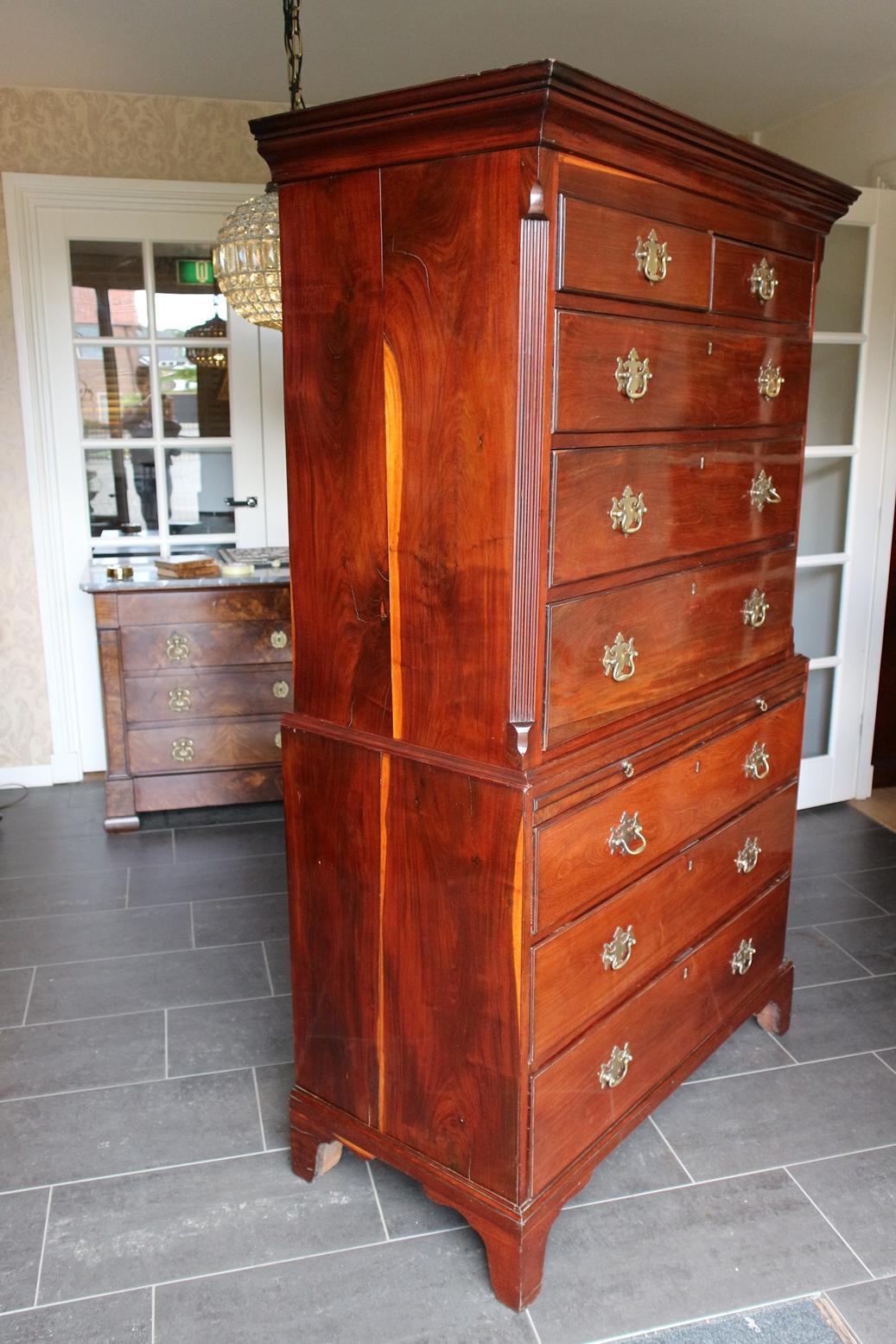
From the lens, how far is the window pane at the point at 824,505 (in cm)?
356

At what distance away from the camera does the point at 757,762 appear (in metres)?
2.24

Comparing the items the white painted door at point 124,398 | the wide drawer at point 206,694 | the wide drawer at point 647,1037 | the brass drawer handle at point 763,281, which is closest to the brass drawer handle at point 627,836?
the wide drawer at point 647,1037

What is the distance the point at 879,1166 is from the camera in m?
2.07

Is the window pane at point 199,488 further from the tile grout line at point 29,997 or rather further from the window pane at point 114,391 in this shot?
the tile grout line at point 29,997

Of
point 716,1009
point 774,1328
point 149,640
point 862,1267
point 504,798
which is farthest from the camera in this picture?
point 149,640

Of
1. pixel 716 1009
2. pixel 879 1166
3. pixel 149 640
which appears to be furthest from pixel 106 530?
pixel 879 1166

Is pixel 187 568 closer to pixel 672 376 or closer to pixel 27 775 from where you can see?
pixel 27 775

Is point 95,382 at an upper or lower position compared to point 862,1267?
upper

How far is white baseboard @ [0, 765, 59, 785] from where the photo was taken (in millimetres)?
4102

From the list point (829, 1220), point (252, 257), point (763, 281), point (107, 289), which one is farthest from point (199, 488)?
point (829, 1220)

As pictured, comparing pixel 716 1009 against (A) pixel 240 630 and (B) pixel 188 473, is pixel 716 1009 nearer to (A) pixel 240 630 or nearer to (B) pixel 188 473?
(A) pixel 240 630

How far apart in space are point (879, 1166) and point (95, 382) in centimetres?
342

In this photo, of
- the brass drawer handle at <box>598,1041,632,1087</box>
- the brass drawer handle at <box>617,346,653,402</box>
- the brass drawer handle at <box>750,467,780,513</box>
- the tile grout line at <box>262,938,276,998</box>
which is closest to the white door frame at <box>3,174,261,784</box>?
the tile grout line at <box>262,938,276,998</box>

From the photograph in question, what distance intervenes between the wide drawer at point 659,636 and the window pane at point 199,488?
247 cm
